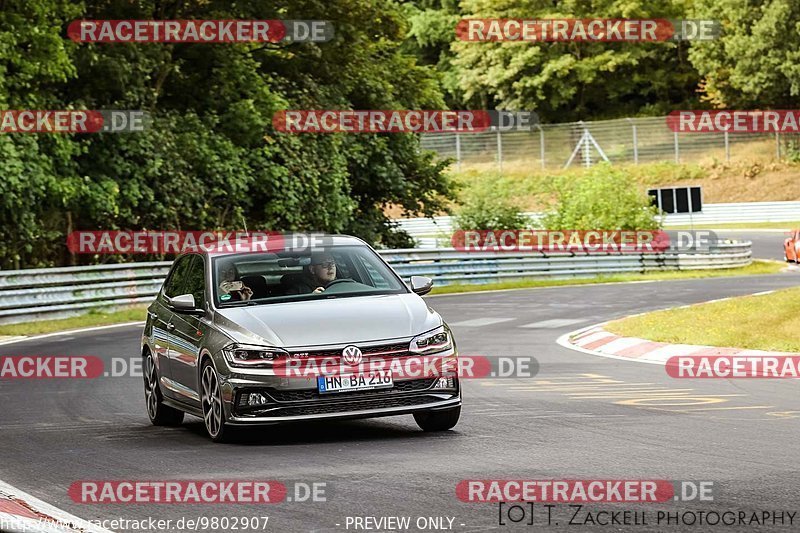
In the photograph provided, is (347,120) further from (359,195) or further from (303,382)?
(303,382)

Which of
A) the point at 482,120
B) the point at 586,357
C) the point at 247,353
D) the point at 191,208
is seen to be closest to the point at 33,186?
the point at 191,208

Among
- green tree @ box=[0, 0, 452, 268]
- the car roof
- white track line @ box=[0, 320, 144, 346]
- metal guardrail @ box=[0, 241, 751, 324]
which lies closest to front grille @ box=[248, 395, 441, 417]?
the car roof

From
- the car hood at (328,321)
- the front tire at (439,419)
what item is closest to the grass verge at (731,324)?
the front tire at (439,419)

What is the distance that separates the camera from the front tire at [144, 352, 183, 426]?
12227mm

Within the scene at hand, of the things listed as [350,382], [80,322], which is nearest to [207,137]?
[80,322]

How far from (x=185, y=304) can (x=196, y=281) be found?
2.25ft

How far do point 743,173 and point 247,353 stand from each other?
6499 centimetres

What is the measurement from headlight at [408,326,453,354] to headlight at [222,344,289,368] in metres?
0.96

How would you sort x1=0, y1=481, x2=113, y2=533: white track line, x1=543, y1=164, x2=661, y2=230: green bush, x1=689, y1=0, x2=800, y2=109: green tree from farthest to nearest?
x1=689, y1=0, x2=800, y2=109: green tree < x1=543, y1=164, x2=661, y2=230: green bush < x1=0, y1=481, x2=113, y2=533: white track line

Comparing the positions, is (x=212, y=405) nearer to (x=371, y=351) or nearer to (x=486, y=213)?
(x=371, y=351)

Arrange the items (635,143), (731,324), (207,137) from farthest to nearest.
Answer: (635,143) → (207,137) → (731,324)

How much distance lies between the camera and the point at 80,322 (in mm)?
26547

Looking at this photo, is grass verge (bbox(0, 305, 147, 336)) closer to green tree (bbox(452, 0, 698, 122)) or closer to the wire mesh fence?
the wire mesh fence

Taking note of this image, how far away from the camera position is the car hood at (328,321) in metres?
10.3
